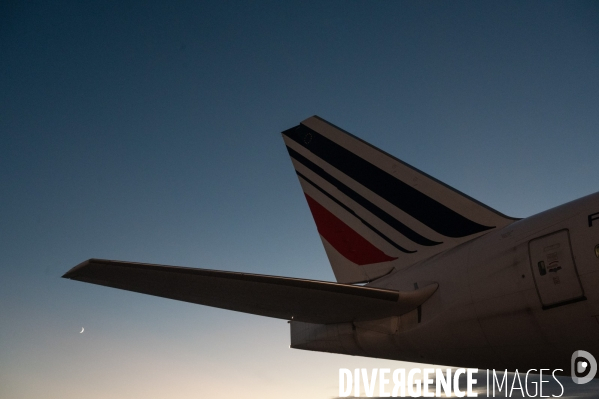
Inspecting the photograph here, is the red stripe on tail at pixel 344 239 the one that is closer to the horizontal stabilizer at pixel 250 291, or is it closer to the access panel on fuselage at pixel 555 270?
the horizontal stabilizer at pixel 250 291

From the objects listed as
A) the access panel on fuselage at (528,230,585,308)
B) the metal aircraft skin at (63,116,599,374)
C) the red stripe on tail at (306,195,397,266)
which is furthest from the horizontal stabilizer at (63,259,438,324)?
the red stripe on tail at (306,195,397,266)

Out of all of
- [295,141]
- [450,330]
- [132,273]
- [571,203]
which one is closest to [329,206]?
[295,141]

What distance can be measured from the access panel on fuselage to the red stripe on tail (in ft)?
11.7

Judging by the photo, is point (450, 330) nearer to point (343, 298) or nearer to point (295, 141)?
point (343, 298)

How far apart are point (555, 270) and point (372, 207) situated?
4419 millimetres

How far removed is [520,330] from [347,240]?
4624 mm

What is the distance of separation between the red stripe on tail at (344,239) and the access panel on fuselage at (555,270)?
11.7 feet

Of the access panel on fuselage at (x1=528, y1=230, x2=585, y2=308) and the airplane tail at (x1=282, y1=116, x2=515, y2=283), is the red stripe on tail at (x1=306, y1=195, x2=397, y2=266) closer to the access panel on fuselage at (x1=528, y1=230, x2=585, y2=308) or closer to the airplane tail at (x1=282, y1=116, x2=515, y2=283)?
the airplane tail at (x1=282, y1=116, x2=515, y2=283)

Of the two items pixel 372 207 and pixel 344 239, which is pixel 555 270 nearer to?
pixel 372 207

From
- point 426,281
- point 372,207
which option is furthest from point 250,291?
point 372,207

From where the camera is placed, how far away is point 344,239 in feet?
34.9

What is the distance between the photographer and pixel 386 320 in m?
8.02

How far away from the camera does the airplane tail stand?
8977mm

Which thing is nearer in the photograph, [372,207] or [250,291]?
[250,291]
